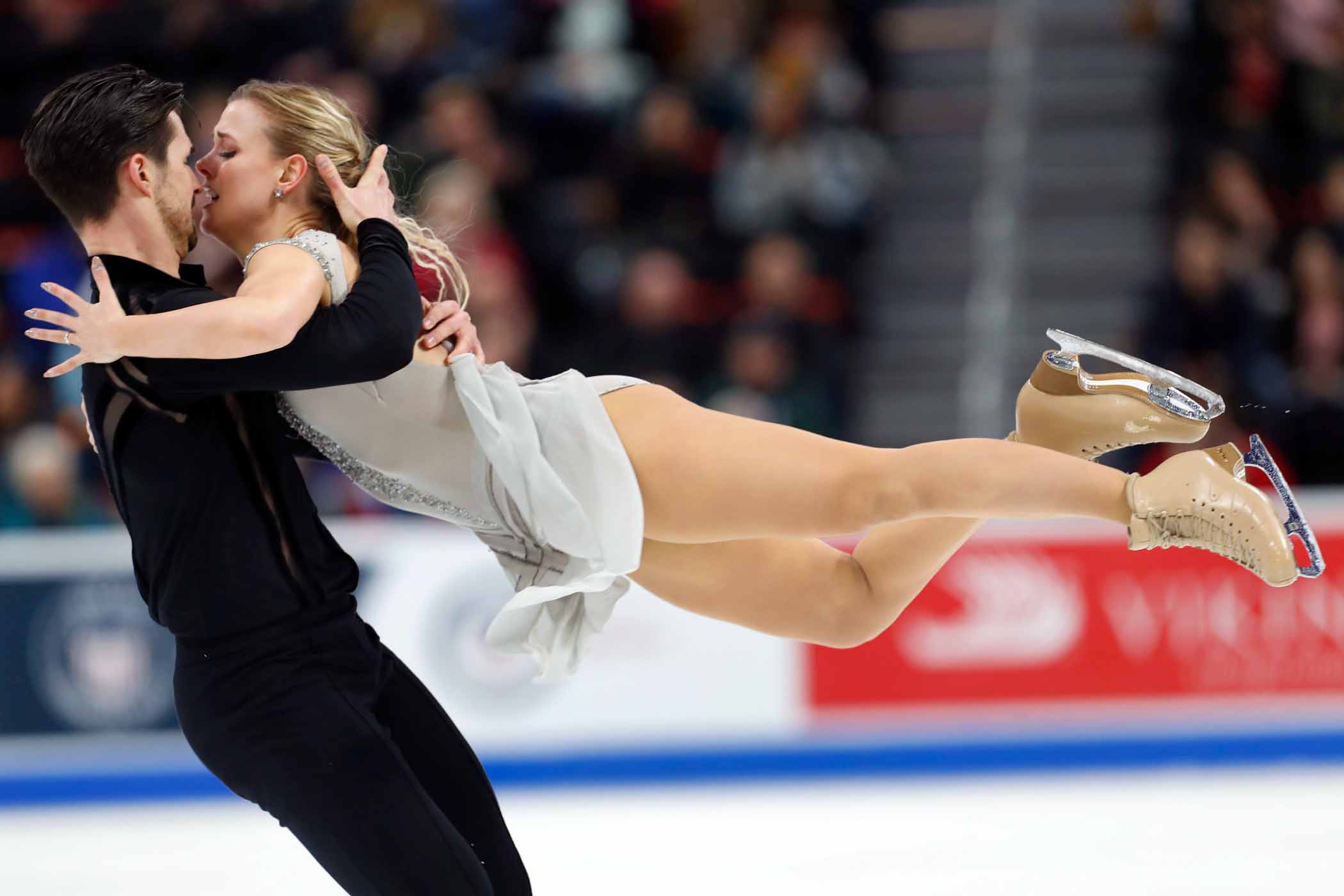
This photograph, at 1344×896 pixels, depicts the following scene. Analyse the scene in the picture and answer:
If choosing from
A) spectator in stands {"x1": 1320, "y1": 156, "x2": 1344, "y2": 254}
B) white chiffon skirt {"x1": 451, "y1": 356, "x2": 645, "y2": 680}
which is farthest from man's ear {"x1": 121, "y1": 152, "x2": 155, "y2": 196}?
spectator in stands {"x1": 1320, "y1": 156, "x2": 1344, "y2": 254}

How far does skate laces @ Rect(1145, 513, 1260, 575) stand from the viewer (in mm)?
2316

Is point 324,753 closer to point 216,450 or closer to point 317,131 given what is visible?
point 216,450

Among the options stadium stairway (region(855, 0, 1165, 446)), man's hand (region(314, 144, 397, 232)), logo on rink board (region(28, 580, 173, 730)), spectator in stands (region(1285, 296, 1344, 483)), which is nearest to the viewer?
man's hand (region(314, 144, 397, 232))

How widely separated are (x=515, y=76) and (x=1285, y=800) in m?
4.53

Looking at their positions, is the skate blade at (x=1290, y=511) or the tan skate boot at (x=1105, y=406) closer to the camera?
the skate blade at (x=1290, y=511)

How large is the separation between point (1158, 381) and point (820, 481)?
0.61 meters

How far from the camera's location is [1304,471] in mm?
5516

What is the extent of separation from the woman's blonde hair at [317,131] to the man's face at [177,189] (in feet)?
0.55

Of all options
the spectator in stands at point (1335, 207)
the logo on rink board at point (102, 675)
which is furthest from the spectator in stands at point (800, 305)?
the logo on rink board at point (102, 675)

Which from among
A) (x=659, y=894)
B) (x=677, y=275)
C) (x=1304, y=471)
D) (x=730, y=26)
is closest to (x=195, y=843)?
(x=659, y=894)

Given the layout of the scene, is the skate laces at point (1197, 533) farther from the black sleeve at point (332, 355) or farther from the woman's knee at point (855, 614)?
the black sleeve at point (332, 355)

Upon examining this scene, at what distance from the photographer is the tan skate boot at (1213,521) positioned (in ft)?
7.59

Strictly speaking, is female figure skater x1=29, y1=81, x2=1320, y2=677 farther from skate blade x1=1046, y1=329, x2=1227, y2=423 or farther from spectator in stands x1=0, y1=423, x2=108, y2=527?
spectator in stands x1=0, y1=423, x2=108, y2=527

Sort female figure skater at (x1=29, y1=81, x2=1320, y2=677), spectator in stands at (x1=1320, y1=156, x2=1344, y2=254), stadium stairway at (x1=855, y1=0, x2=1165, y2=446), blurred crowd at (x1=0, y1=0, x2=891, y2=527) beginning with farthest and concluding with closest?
stadium stairway at (x1=855, y1=0, x2=1165, y2=446), blurred crowd at (x1=0, y1=0, x2=891, y2=527), spectator in stands at (x1=1320, y1=156, x2=1344, y2=254), female figure skater at (x1=29, y1=81, x2=1320, y2=677)
